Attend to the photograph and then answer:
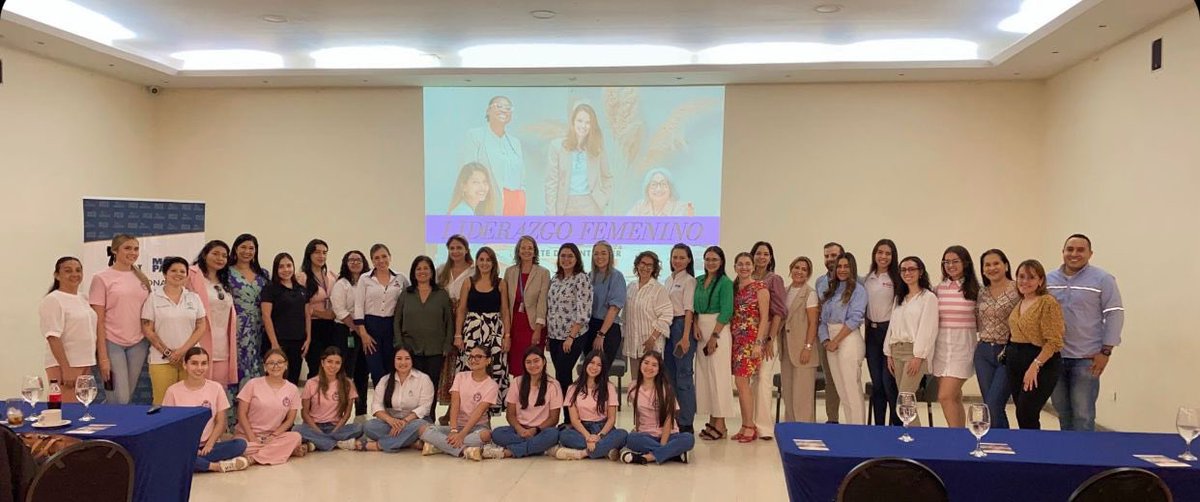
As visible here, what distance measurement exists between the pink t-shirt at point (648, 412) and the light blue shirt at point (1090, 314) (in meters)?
2.28

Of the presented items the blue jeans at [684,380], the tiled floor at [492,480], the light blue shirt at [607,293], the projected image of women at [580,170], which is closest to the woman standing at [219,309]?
the tiled floor at [492,480]

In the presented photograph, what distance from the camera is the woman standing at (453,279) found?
647cm

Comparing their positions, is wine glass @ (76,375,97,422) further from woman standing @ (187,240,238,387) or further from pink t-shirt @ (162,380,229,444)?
woman standing @ (187,240,238,387)

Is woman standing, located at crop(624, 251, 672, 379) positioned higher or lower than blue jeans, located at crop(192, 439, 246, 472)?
higher

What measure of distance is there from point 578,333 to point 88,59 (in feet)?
15.4

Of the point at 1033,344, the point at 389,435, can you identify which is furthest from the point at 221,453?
the point at 1033,344

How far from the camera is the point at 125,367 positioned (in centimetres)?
568

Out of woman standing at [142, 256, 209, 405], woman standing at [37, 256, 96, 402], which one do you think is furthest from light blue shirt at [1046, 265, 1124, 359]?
woman standing at [37, 256, 96, 402]

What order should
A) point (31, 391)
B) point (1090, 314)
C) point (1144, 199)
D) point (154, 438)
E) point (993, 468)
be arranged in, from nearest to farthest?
1. point (993, 468)
2. point (154, 438)
3. point (31, 391)
4. point (1090, 314)
5. point (1144, 199)

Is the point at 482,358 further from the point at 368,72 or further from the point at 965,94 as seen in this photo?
the point at 965,94

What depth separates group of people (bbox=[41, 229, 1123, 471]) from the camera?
205 inches

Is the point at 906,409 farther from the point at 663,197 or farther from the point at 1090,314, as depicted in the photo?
the point at 663,197

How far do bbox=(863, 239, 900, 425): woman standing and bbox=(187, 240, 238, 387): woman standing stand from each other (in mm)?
4113

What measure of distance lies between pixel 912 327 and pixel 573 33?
346cm
